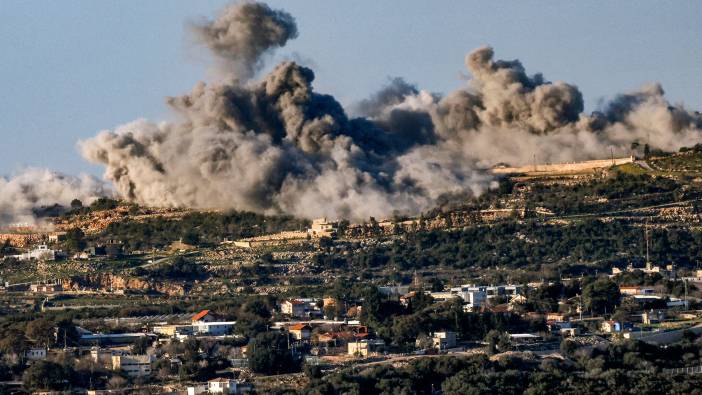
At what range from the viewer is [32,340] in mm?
85688

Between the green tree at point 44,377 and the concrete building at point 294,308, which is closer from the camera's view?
the green tree at point 44,377

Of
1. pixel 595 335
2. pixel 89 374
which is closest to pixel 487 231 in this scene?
pixel 595 335

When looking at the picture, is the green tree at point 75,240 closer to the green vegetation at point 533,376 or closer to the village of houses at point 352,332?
the village of houses at point 352,332

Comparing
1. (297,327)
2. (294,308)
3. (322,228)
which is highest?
(322,228)

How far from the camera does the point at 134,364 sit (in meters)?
81.4

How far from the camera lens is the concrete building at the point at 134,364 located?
80.6 m

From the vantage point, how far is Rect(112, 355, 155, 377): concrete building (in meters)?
80.6

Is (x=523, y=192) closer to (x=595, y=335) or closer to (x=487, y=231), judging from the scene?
(x=487, y=231)

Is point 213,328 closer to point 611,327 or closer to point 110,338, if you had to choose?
point 110,338

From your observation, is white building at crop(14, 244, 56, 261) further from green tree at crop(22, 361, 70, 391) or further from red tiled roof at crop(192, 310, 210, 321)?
Answer: green tree at crop(22, 361, 70, 391)

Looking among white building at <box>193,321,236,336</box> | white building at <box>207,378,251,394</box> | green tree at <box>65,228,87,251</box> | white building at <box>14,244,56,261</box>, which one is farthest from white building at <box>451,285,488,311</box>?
white building at <box>14,244,56,261</box>

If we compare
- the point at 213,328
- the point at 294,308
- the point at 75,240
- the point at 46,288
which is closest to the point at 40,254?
the point at 75,240

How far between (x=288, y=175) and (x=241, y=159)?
7.42 ft

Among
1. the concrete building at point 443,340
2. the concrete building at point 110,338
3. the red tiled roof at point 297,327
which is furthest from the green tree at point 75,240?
the concrete building at point 443,340
